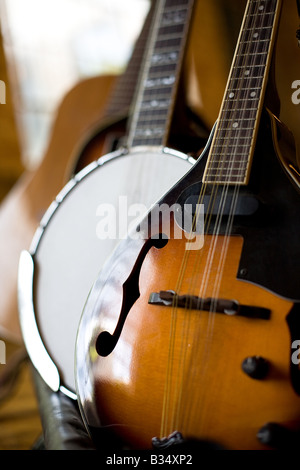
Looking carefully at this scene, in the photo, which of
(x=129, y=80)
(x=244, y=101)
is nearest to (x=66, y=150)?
(x=129, y=80)

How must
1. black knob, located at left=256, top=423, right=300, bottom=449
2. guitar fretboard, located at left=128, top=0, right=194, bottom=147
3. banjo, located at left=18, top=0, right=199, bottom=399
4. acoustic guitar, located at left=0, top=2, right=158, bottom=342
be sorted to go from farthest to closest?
1. acoustic guitar, located at left=0, top=2, right=158, bottom=342
2. guitar fretboard, located at left=128, top=0, right=194, bottom=147
3. banjo, located at left=18, top=0, right=199, bottom=399
4. black knob, located at left=256, top=423, right=300, bottom=449

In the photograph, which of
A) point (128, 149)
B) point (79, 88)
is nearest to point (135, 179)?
point (128, 149)

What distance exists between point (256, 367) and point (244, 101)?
242 mm

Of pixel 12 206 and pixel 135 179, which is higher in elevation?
pixel 12 206

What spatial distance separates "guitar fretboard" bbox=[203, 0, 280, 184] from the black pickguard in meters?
0.01

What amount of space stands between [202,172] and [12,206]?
866mm

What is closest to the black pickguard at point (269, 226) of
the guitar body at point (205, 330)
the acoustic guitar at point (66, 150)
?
the guitar body at point (205, 330)

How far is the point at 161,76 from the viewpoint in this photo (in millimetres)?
866

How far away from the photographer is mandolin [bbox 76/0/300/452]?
0.42 m

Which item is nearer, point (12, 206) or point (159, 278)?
point (159, 278)

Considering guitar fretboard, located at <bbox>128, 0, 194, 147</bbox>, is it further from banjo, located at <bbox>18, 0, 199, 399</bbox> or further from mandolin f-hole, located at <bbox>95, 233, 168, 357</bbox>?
mandolin f-hole, located at <bbox>95, 233, 168, 357</bbox>

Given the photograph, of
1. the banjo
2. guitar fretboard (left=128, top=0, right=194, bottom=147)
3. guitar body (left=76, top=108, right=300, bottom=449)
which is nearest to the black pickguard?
guitar body (left=76, top=108, right=300, bottom=449)

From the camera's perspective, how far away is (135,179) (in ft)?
2.32
